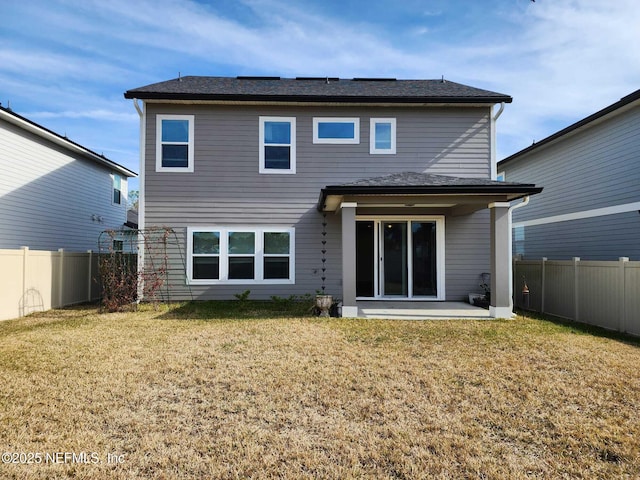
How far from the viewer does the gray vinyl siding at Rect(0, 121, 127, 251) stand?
10.2 m

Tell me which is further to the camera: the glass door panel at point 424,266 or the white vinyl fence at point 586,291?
the glass door panel at point 424,266

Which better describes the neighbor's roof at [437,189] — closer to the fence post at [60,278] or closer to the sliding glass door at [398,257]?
the sliding glass door at [398,257]

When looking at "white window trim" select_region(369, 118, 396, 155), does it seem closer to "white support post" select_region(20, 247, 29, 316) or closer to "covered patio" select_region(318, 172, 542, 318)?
"covered patio" select_region(318, 172, 542, 318)

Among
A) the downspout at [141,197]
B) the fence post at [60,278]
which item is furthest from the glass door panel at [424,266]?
the fence post at [60,278]

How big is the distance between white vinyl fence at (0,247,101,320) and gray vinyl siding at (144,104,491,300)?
248 centimetres

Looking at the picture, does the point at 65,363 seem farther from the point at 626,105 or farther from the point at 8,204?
the point at 626,105

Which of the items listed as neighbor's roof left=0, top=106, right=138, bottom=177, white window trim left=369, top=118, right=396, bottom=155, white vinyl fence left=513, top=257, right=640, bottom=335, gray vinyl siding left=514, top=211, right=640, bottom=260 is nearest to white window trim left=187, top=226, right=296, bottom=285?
white window trim left=369, top=118, right=396, bottom=155

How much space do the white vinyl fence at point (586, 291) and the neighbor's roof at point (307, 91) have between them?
180 inches

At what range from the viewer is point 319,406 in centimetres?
340

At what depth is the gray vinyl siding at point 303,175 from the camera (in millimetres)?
9547

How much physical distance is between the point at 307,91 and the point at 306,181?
8.12ft

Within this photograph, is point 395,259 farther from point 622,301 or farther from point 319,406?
point 319,406

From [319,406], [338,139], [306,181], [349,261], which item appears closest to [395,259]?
[349,261]

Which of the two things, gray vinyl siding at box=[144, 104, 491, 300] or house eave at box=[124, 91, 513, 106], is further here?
gray vinyl siding at box=[144, 104, 491, 300]
